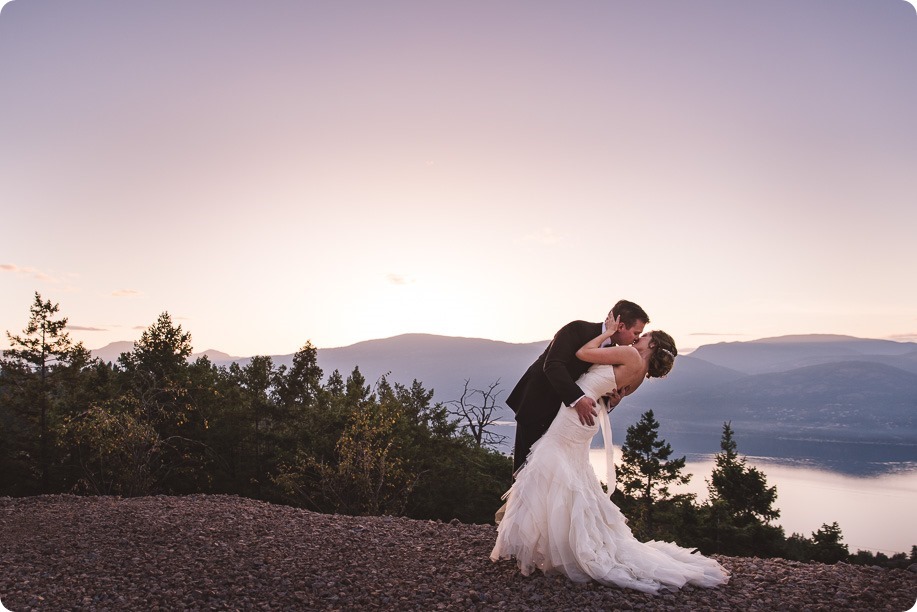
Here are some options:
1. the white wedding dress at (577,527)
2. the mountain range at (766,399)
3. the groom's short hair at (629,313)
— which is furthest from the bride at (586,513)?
the mountain range at (766,399)

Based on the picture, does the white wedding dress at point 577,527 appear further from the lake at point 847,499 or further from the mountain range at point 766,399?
the mountain range at point 766,399

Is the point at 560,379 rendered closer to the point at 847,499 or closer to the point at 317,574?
the point at 317,574

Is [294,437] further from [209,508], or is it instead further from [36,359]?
[209,508]

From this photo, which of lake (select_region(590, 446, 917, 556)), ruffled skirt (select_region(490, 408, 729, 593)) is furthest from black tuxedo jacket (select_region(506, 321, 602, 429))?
lake (select_region(590, 446, 917, 556))

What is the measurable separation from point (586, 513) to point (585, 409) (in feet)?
3.21

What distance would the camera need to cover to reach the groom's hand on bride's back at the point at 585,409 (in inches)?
237

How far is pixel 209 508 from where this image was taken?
9.23 metres

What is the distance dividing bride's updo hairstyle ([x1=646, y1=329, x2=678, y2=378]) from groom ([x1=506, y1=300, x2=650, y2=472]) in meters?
0.24

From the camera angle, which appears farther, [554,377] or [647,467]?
[647,467]

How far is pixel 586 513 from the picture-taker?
6098 mm

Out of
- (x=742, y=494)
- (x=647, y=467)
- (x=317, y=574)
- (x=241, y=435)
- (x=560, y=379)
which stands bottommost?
(x=742, y=494)

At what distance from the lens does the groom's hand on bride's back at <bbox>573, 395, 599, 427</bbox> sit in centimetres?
603

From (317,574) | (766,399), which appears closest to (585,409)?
(317,574)

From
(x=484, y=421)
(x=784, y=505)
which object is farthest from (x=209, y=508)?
(x=784, y=505)
